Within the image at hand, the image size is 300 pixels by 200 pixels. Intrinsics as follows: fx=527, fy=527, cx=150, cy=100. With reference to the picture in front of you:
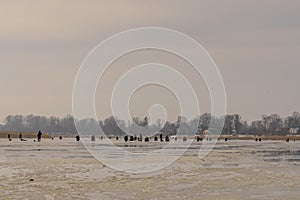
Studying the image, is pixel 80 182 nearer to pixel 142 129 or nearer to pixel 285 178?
pixel 285 178

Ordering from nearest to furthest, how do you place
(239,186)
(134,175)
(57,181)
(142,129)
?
(239,186) < (57,181) < (134,175) < (142,129)

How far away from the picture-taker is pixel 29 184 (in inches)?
787

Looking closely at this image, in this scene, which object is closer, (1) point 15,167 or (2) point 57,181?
(2) point 57,181

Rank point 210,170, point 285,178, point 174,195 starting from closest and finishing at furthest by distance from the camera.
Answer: point 174,195 < point 285,178 < point 210,170

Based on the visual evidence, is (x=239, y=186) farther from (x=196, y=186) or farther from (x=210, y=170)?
(x=210, y=170)

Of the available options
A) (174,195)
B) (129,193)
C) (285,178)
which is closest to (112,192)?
(129,193)

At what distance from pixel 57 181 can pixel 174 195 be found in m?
5.93

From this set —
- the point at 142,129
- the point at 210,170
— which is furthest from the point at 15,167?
the point at 142,129

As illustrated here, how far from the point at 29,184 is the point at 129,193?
4.55 meters

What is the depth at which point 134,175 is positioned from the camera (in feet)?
79.3

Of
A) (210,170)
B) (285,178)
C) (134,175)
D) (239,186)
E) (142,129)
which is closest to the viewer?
(239,186)

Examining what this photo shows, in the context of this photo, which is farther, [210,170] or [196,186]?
[210,170]

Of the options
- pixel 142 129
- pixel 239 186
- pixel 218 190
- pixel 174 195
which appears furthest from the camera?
pixel 142 129

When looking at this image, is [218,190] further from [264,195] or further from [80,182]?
[80,182]
